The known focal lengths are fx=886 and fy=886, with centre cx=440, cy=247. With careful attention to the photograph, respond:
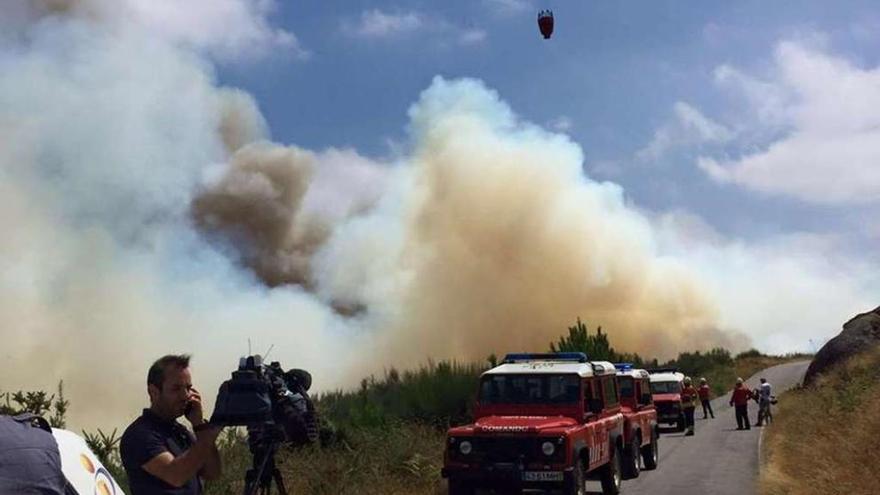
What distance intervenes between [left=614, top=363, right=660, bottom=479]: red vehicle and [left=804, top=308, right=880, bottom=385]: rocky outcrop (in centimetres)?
2592

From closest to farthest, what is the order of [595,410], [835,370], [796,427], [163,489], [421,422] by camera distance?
[163,489], [595,410], [421,422], [796,427], [835,370]

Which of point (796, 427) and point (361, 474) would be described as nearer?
point (361, 474)

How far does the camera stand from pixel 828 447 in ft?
52.1

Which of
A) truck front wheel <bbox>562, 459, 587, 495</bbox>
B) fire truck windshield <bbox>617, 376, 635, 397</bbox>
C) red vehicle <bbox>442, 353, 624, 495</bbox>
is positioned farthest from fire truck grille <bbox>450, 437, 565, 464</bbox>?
fire truck windshield <bbox>617, 376, 635, 397</bbox>

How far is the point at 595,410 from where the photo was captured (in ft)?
41.6

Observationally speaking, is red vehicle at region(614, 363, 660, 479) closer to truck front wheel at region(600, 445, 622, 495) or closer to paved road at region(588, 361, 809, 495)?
paved road at region(588, 361, 809, 495)

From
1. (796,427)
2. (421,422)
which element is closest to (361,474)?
(421,422)

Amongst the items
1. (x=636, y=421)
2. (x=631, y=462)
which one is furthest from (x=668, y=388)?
(x=631, y=462)

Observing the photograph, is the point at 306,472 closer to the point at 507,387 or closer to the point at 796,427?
the point at 507,387

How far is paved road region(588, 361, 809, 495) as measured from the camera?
14250mm

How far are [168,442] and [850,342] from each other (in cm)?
4191

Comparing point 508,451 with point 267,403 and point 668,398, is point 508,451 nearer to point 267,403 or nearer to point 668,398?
point 267,403

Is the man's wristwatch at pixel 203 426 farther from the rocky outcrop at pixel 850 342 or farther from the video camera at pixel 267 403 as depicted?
the rocky outcrop at pixel 850 342

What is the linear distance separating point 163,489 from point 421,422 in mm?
15186
